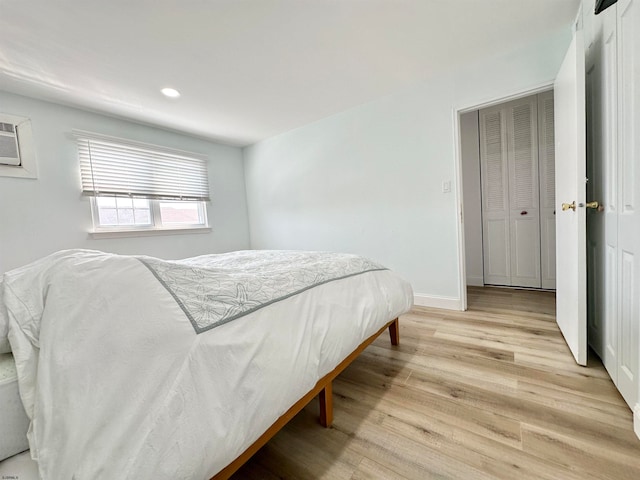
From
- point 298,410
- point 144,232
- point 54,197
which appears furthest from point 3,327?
point 144,232

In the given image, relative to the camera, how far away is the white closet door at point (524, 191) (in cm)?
302

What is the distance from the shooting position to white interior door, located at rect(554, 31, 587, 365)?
1446 millimetres

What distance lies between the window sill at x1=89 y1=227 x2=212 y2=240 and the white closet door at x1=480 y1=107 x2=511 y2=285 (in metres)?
3.78

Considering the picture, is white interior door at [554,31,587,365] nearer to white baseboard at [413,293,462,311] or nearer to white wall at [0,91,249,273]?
white baseboard at [413,293,462,311]

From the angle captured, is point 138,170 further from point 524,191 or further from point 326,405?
point 524,191

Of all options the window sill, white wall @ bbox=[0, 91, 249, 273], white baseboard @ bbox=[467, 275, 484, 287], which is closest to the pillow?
white wall @ bbox=[0, 91, 249, 273]

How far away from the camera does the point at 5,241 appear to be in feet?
7.31

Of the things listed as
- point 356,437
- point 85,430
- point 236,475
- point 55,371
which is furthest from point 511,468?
point 55,371

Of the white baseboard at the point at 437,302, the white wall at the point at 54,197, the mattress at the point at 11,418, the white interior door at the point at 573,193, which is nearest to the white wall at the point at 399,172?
the white baseboard at the point at 437,302

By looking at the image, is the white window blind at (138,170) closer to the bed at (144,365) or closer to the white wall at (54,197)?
the white wall at (54,197)

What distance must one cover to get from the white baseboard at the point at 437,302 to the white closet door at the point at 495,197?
48.2 inches

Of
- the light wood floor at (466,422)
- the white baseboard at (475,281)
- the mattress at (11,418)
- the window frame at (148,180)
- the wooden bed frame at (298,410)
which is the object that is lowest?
the light wood floor at (466,422)

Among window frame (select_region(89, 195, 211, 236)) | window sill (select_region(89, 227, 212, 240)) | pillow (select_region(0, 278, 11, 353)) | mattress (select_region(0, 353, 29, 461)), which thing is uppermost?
window frame (select_region(89, 195, 211, 236))

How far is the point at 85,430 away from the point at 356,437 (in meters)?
0.99
